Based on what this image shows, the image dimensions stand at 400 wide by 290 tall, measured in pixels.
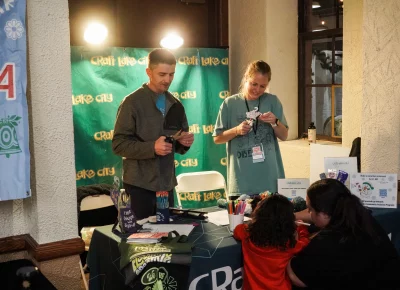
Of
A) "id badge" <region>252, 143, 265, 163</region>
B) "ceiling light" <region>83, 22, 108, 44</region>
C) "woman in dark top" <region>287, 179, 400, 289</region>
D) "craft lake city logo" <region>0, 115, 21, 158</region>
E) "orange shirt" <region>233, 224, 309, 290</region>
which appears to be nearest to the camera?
"woman in dark top" <region>287, 179, 400, 289</region>

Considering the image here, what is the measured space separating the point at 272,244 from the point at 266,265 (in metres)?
0.12

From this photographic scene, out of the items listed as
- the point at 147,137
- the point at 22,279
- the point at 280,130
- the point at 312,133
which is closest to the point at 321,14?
the point at 312,133

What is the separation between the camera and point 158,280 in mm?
2422

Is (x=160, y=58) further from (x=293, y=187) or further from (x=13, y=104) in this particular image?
(x=293, y=187)

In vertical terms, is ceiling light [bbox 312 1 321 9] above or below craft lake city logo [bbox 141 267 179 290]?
above

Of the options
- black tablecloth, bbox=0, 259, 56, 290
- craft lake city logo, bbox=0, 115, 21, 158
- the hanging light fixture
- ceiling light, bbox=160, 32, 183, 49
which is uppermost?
the hanging light fixture

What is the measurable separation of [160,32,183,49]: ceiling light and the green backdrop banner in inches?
4.3

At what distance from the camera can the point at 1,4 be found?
2.68 metres

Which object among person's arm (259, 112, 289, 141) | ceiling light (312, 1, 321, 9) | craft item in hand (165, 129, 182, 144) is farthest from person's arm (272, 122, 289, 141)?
ceiling light (312, 1, 321, 9)

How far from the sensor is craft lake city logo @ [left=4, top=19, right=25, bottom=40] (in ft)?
8.80

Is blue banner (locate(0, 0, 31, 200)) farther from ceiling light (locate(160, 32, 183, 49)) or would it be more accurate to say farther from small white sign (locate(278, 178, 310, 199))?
ceiling light (locate(160, 32, 183, 49))

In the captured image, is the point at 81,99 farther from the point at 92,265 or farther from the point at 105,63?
the point at 92,265

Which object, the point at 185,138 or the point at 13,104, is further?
the point at 185,138

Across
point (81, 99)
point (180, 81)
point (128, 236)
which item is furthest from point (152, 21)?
point (128, 236)
